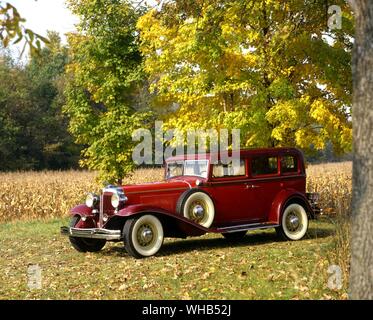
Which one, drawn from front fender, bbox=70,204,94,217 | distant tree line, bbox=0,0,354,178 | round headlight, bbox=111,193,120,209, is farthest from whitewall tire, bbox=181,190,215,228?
distant tree line, bbox=0,0,354,178

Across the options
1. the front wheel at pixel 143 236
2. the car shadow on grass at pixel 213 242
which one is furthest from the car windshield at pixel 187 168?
the front wheel at pixel 143 236

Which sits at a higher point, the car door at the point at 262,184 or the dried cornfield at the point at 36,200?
the car door at the point at 262,184

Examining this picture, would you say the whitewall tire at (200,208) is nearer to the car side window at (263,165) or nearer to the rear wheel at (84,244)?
the car side window at (263,165)

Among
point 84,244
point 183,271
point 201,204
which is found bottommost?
point 183,271

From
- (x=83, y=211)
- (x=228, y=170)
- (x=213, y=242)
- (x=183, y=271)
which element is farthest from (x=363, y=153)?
(x=213, y=242)

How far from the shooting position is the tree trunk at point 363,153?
5.11 metres

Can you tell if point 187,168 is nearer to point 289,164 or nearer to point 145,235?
point 145,235

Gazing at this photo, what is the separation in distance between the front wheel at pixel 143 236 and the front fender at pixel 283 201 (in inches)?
103

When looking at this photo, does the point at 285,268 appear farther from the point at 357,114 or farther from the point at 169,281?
the point at 357,114

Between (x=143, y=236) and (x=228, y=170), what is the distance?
2345mm

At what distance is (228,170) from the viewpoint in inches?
438

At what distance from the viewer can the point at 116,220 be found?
10.1m

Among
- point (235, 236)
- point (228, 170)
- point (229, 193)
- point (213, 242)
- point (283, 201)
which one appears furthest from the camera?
point (235, 236)

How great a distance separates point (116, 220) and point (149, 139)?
8642mm
